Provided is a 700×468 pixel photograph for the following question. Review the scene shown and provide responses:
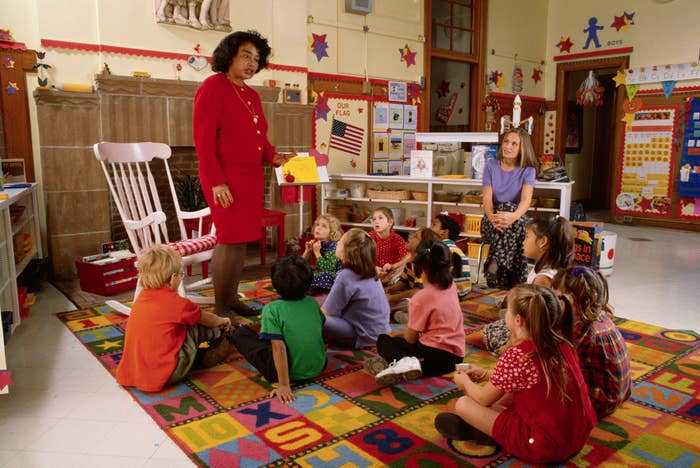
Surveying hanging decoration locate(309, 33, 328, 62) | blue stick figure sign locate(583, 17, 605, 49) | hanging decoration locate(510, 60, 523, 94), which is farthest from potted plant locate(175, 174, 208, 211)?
blue stick figure sign locate(583, 17, 605, 49)

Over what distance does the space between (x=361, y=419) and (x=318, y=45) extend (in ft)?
16.8

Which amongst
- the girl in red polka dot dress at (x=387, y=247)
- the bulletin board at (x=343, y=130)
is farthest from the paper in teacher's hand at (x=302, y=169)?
the bulletin board at (x=343, y=130)

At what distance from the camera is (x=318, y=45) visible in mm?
6465

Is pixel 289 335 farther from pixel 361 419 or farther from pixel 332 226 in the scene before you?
pixel 332 226

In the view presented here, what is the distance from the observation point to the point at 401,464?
6.39 ft

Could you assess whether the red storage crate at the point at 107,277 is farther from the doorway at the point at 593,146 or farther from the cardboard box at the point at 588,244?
the doorway at the point at 593,146

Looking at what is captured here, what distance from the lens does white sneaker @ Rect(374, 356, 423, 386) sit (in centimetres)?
251

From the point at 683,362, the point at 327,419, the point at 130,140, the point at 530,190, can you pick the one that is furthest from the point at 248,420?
the point at 130,140

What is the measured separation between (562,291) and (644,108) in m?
7.10

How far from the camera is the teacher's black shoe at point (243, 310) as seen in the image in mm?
3604

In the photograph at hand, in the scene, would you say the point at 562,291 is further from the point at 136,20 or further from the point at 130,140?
the point at 136,20

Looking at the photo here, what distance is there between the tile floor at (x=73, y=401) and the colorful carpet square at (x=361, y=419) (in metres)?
0.08

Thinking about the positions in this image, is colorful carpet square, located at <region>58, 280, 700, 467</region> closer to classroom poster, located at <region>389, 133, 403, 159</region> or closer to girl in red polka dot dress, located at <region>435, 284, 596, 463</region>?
girl in red polka dot dress, located at <region>435, 284, 596, 463</region>

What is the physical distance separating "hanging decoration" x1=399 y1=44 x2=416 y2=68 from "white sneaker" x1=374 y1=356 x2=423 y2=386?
5501 mm
